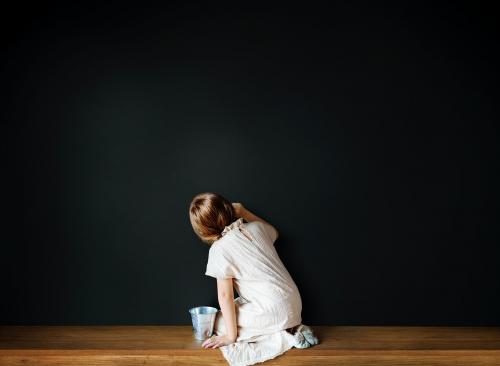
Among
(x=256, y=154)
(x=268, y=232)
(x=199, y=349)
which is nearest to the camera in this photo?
(x=199, y=349)

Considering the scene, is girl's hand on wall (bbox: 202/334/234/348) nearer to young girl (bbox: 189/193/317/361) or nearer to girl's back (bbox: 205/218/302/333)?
young girl (bbox: 189/193/317/361)

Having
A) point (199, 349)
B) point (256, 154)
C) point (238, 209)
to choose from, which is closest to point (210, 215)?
point (238, 209)

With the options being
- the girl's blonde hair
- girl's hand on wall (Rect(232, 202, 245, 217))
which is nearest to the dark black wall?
girl's hand on wall (Rect(232, 202, 245, 217))

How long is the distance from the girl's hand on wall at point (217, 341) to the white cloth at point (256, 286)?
0.05 m

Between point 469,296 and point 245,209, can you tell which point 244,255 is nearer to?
point 245,209

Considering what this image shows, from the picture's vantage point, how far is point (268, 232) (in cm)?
262

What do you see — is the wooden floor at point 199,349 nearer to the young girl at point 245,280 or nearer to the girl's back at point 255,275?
the young girl at point 245,280

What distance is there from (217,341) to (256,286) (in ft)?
1.16

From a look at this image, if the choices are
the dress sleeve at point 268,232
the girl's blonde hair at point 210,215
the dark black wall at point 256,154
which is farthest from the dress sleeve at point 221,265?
the dark black wall at point 256,154

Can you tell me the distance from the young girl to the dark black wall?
13.3 inches

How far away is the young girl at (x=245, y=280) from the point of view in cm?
242

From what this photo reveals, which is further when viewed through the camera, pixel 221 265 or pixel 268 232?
pixel 268 232

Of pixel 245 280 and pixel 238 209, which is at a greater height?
pixel 238 209

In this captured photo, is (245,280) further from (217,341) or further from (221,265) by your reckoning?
(217,341)
